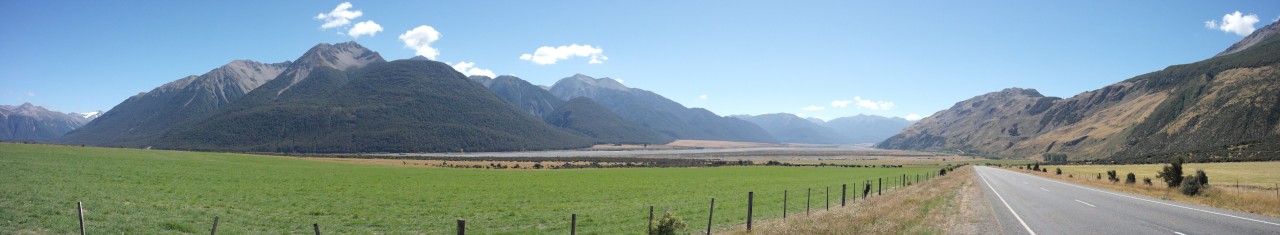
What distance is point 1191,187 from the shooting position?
31.3 metres

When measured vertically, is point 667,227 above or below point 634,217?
above

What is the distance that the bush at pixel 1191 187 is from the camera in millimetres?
30938

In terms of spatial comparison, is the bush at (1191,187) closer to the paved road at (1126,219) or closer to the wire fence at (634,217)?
the paved road at (1126,219)

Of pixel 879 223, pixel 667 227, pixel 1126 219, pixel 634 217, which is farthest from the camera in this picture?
pixel 634 217

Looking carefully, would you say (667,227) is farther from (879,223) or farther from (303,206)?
(303,206)

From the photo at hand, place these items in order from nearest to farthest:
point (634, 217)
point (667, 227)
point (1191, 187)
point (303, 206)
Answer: point (667, 227)
point (634, 217)
point (303, 206)
point (1191, 187)

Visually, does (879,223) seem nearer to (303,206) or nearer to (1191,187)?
(1191,187)

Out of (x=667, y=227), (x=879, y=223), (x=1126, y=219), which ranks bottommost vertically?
(x=879, y=223)

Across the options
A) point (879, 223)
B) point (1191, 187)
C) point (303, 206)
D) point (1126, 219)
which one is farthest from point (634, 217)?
point (1191, 187)

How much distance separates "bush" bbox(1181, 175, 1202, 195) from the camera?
30938 mm

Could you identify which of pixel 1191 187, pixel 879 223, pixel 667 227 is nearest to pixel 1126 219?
pixel 879 223

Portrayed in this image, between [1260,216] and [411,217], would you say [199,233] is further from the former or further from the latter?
[1260,216]

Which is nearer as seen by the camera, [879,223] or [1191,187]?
[879,223]

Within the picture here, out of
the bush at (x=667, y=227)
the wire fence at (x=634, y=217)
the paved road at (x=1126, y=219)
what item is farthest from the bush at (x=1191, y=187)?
the bush at (x=667, y=227)
